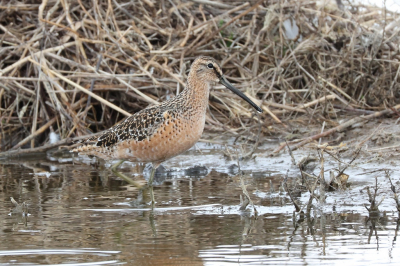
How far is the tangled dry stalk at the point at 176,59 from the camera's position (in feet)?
22.5

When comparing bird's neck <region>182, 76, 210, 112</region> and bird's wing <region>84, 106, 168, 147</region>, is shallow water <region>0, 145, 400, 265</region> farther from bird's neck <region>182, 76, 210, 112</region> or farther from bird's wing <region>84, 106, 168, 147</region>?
bird's neck <region>182, 76, 210, 112</region>

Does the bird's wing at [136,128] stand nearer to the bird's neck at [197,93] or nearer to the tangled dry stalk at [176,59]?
the bird's neck at [197,93]

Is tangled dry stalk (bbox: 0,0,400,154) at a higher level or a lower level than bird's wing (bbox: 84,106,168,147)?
higher

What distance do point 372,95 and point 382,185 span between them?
89.0 inches

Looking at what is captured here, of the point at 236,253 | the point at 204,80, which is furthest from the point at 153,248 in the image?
the point at 204,80

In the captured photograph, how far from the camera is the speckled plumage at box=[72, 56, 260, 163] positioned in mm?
4785

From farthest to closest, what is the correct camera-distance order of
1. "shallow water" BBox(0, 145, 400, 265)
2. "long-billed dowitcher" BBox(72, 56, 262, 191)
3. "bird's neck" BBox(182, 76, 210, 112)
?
1. "bird's neck" BBox(182, 76, 210, 112)
2. "long-billed dowitcher" BBox(72, 56, 262, 191)
3. "shallow water" BBox(0, 145, 400, 265)

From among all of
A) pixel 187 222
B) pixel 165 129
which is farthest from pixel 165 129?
pixel 187 222

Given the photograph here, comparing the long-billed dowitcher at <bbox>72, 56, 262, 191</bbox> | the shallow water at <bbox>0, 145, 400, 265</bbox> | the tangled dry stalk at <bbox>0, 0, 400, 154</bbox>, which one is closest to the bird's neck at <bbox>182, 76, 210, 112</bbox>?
the long-billed dowitcher at <bbox>72, 56, 262, 191</bbox>

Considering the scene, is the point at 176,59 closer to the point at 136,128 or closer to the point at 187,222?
the point at 136,128

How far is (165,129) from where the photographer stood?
4.79 m

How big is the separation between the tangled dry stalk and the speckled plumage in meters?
1.51

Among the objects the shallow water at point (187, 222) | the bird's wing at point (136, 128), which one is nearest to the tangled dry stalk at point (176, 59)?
the shallow water at point (187, 222)

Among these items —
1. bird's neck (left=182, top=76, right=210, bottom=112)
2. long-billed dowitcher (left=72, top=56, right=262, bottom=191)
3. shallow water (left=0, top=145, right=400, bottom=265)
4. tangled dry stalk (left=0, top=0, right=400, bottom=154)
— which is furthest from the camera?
tangled dry stalk (left=0, top=0, right=400, bottom=154)
